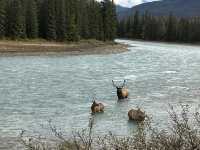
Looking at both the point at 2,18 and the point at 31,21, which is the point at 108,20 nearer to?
the point at 31,21

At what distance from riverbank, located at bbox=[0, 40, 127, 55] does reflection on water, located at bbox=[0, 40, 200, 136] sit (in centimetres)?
2182

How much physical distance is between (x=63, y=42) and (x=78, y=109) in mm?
87072

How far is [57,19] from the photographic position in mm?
128125

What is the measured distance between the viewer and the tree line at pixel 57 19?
118 m

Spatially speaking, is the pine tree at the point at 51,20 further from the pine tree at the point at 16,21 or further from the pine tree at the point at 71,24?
the pine tree at the point at 16,21

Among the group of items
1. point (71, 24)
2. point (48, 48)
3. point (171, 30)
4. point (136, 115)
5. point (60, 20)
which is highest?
point (60, 20)

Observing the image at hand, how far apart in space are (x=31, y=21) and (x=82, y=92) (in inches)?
3090

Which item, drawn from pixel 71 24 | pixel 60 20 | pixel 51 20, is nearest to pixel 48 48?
pixel 51 20

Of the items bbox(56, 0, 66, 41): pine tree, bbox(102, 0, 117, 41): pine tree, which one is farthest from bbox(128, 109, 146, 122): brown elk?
bbox(102, 0, 117, 41): pine tree

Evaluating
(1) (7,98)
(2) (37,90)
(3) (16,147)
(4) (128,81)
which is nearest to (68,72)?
(4) (128,81)

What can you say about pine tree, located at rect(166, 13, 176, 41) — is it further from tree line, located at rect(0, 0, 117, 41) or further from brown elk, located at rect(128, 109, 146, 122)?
brown elk, located at rect(128, 109, 146, 122)

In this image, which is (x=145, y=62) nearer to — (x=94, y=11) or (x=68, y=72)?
(x=68, y=72)

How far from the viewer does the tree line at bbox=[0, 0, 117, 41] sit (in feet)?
388

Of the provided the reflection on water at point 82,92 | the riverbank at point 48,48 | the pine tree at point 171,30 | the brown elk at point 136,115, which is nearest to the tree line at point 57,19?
the riverbank at point 48,48
